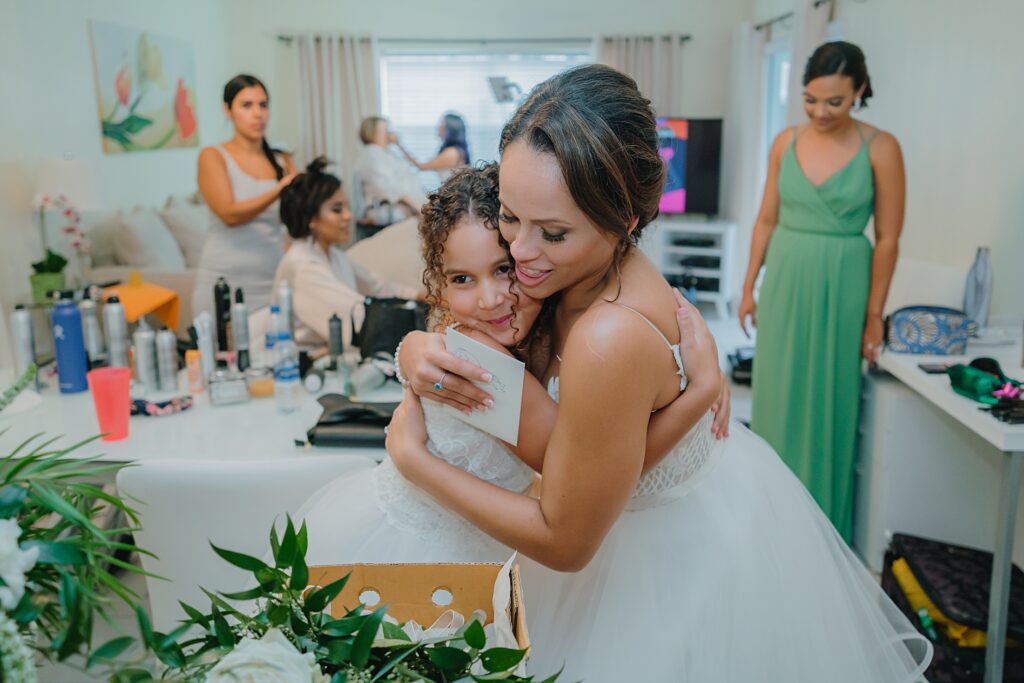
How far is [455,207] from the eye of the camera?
3.96 ft

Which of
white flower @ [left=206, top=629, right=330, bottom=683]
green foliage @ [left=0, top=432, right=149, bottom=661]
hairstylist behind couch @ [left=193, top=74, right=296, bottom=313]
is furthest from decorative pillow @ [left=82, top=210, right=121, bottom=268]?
white flower @ [left=206, top=629, right=330, bottom=683]

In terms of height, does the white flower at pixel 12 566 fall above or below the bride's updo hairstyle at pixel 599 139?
below

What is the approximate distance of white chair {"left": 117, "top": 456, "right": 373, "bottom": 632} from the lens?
147 cm

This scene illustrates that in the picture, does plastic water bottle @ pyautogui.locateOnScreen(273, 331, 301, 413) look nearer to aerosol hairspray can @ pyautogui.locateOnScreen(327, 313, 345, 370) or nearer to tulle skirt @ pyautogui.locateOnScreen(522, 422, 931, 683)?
aerosol hairspray can @ pyautogui.locateOnScreen(327, 313, 345, 370)

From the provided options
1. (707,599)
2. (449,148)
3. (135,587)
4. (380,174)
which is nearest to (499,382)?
(707,599)

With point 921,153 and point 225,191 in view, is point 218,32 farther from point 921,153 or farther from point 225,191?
point 921,153

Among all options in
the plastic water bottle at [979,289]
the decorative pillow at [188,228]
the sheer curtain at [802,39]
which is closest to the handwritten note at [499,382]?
the plastic water bottle at [979,289]

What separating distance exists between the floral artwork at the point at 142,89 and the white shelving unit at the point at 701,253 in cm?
363

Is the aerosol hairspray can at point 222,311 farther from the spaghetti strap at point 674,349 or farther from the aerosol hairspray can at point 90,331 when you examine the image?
the spaghetti strap at point 674,349

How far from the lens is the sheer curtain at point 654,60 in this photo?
24.5 feet

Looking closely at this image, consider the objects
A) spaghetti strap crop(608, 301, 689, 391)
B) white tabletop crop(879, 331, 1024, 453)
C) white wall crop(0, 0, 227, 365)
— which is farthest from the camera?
white wall crop(0, 0, 227, 365)

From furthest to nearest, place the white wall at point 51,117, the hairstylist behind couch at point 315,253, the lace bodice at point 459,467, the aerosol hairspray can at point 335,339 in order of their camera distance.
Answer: the white wall at point 51,117 → the hairstylist behind couch at point 315,253 → the aerosol hairspray can at point 335,339 → the lace bodice at point 459,467

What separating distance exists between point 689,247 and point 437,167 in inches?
90.7

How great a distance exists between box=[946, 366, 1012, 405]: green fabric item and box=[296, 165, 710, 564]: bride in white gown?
126cm
